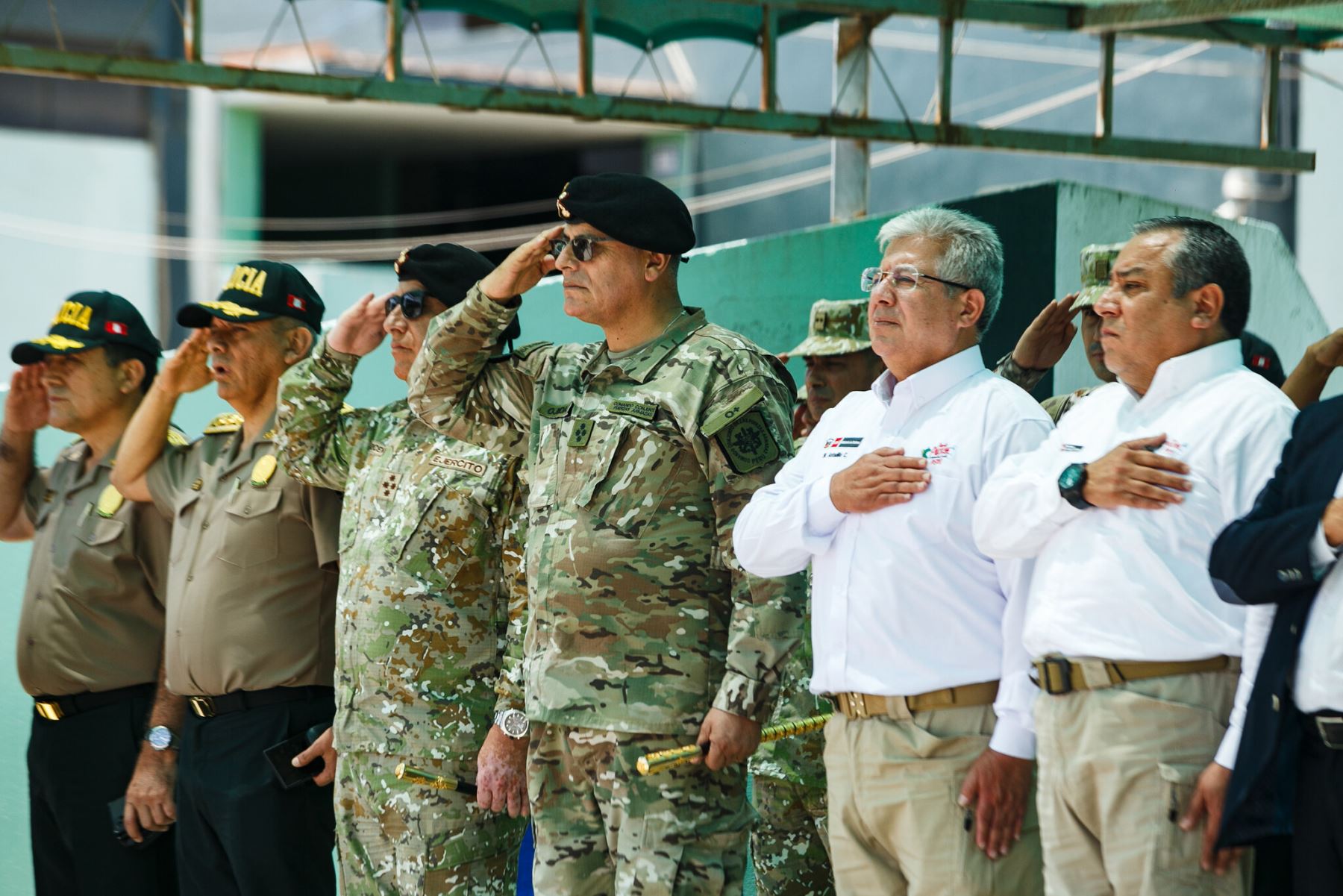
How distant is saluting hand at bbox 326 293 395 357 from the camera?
12.9 feet

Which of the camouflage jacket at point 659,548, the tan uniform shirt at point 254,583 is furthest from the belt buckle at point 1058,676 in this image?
the tan uniform shirt at point 254,583

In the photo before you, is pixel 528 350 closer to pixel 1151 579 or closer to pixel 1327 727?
pixel 1151 579

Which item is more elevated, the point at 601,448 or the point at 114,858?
the point at 601,448

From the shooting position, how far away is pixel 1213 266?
8.48 feet

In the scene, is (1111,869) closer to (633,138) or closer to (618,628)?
(618,628)

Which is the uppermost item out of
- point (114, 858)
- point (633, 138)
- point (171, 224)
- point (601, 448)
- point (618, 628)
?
point (633, 138)

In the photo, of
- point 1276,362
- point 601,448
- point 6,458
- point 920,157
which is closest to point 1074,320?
point 1276,362

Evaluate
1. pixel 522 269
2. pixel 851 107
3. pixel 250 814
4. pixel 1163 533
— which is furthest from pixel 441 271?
pixel 851 107

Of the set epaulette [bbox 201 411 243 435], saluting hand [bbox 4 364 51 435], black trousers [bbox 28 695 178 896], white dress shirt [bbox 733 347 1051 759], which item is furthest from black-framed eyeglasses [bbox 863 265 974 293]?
saluting hand [bbox 4 364 51 435]

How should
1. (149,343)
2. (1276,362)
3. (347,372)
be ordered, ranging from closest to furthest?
1. (1276,362)
2. (347,372)
3. (149,343)

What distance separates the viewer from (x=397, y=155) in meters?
18.6

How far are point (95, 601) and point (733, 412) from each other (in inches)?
91.9

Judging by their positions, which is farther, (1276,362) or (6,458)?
(6,458)

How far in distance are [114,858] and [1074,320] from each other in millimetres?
2930
